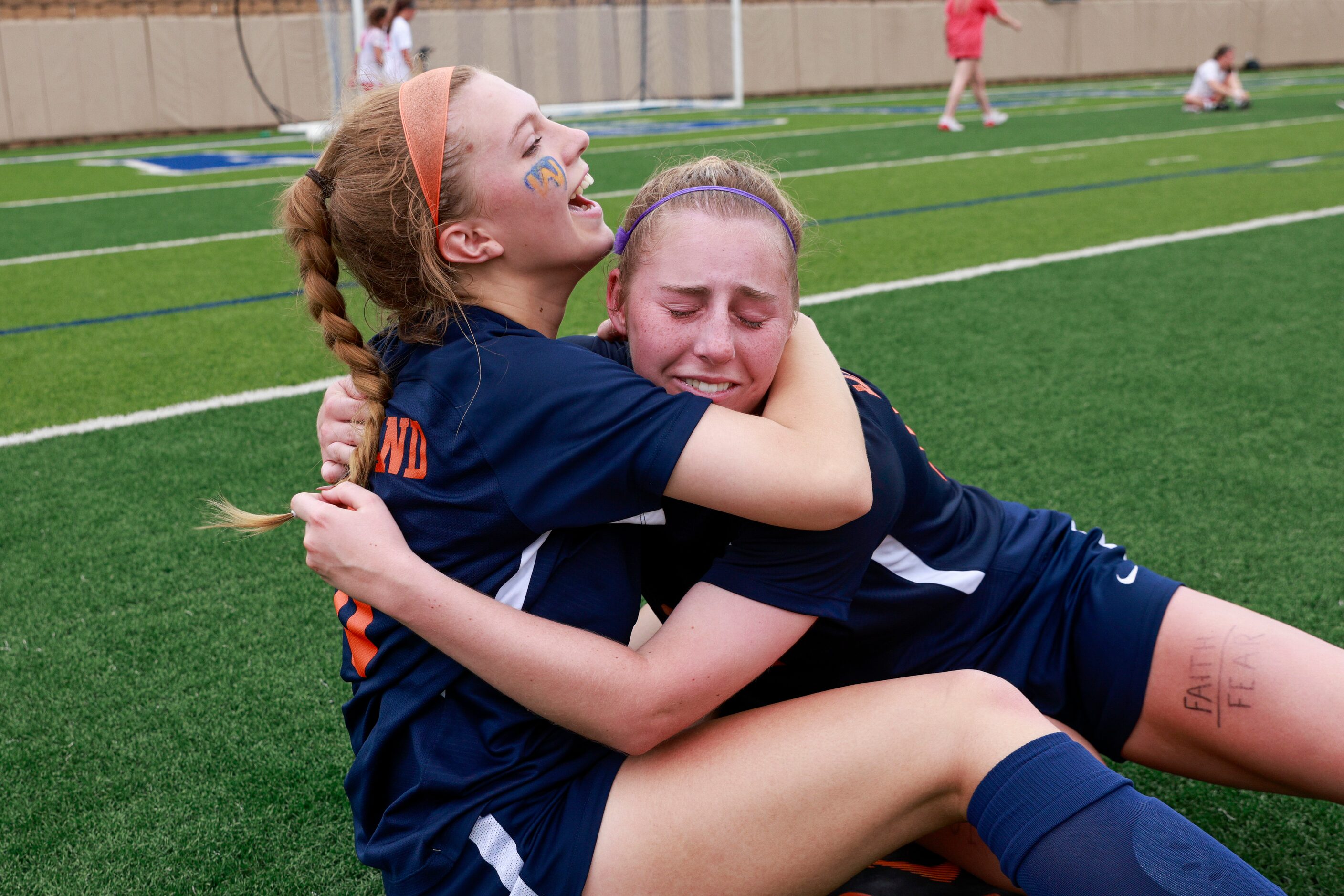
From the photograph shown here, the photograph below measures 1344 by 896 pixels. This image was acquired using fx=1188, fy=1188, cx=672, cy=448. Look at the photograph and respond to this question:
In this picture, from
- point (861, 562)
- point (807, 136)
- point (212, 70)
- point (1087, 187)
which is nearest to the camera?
point (861, 562)

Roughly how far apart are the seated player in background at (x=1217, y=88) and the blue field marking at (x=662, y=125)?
5.76 meters

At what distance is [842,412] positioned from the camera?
1.62 metres

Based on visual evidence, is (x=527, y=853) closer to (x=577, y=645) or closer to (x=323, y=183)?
(x=577, y=645)

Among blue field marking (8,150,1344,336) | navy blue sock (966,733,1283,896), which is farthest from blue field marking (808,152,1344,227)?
navy blue sock (966,733,1283,896)

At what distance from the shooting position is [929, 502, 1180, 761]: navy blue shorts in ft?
6.28

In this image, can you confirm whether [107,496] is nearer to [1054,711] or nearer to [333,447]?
[333,447]

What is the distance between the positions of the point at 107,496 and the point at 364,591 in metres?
2.59

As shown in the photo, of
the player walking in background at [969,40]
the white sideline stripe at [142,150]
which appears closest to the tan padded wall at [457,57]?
the white sideline stripe at [142,150]

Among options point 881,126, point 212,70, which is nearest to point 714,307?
point 881,126

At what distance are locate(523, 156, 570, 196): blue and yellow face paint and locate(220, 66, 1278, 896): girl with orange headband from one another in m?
0.15

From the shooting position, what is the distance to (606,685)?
4.89 feet

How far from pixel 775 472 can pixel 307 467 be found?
2875mm

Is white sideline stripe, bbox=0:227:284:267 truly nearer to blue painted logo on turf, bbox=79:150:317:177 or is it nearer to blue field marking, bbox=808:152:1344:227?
blue painted logo on turf, bbox=79:150:317:177

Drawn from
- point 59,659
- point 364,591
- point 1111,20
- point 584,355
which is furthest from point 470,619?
point 1111,20
